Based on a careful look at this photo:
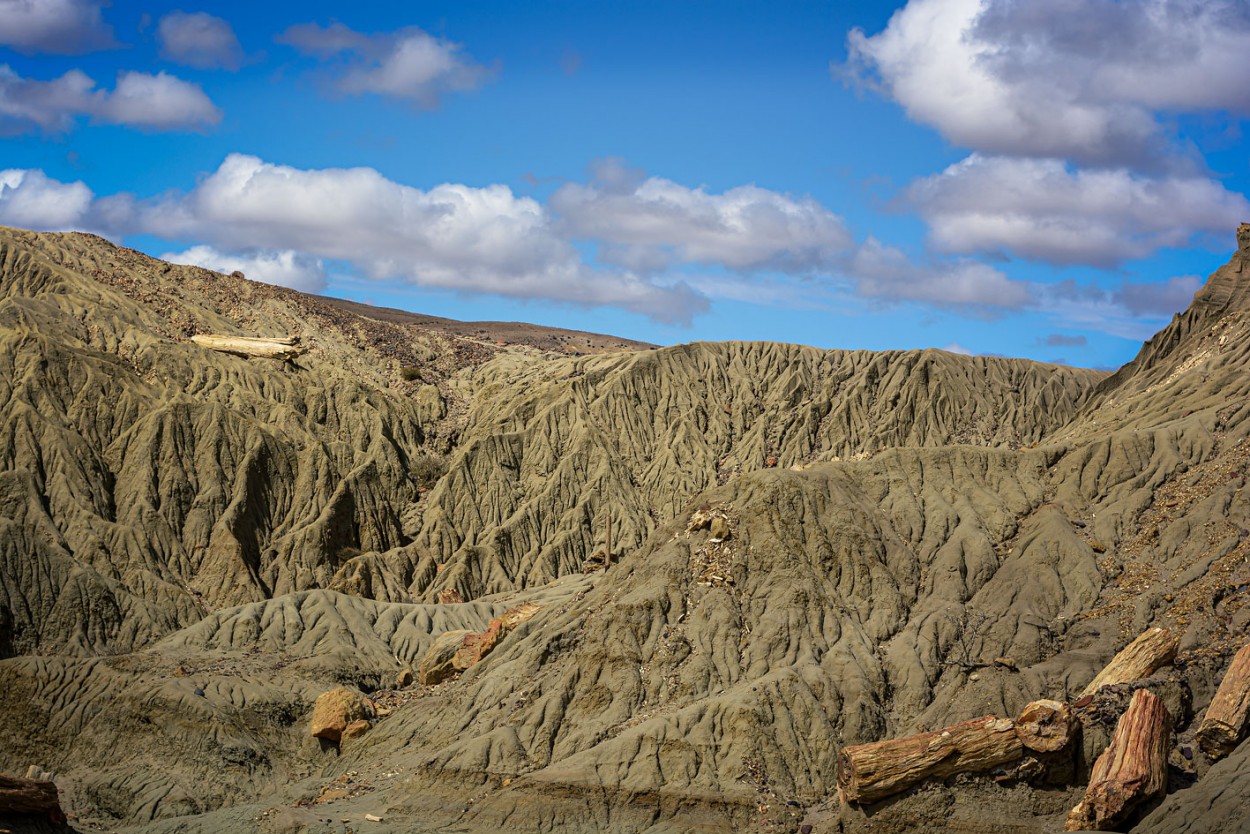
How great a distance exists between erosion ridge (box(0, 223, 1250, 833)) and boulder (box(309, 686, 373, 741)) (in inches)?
34.6

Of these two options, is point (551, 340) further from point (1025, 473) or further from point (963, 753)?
point (963, 753)

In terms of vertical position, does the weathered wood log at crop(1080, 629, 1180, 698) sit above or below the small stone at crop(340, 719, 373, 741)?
above

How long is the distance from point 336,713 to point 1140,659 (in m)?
30.3

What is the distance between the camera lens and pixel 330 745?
55.6 meters

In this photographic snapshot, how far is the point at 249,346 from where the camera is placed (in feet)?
322

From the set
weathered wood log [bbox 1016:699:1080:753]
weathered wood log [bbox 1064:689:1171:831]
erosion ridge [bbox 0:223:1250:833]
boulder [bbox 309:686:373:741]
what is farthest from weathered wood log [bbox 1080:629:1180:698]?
boulder [bbox 309:686:373:741]

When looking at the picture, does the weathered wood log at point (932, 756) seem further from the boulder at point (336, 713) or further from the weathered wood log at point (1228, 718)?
the boulder at point (336, 713)

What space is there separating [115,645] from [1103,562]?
45.8m

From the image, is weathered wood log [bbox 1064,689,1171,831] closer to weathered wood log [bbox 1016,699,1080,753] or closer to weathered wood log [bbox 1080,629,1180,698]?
weathered wood log [bbox 1016,699,1080,753]

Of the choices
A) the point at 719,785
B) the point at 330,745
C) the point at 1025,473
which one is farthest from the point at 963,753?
the point at 330,745

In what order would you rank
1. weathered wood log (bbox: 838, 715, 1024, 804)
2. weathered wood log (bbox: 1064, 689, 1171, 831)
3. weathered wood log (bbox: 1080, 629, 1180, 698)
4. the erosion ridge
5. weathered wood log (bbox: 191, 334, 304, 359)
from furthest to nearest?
weathered wood log (bbox: 191, 334, 304, 359)
the erosion ridge
weathered wood log (bbox: 1080, 629, 1180, 698)
weathered wood log (bbox: 838, 715, 1024, 804)
weathered wood log (bbox: 1064, 689, 1171, 831)

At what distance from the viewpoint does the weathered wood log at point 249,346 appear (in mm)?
97062

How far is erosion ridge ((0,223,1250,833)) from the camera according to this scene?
45.5 meters

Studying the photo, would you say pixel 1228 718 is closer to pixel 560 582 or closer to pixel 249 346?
pixel 560 582
